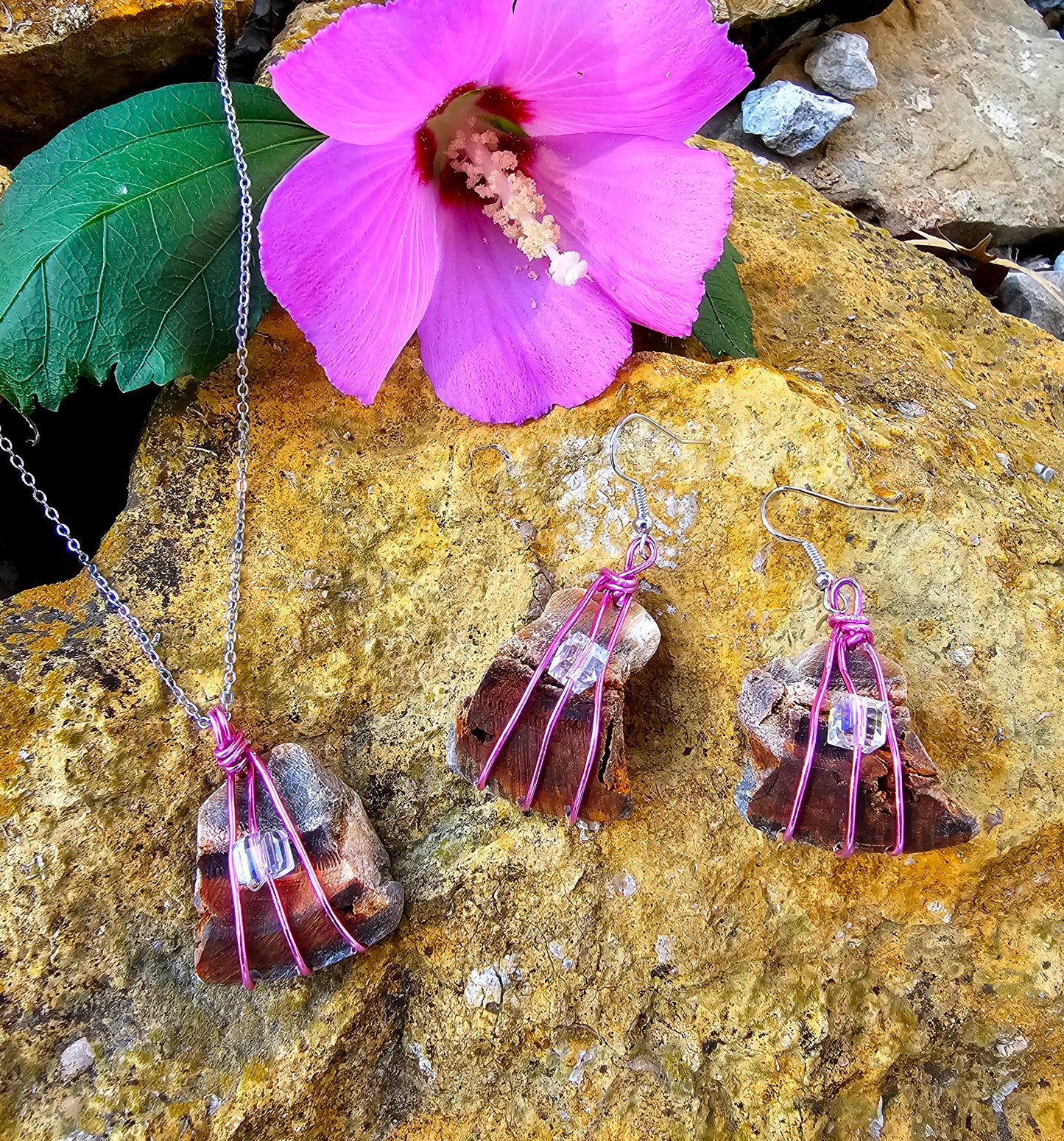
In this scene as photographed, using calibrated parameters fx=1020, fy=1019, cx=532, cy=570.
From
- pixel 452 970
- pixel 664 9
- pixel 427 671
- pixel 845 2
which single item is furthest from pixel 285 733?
pixel 845 2

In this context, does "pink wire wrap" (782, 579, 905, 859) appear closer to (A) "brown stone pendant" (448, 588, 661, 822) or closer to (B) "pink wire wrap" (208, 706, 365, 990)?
(A) "brown stone pendant" (448, 588, 661, 822)

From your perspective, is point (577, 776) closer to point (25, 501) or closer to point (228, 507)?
point (228, 507)

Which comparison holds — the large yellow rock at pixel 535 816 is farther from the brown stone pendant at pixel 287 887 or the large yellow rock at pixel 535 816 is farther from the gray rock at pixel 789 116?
the gray rock at pixel 789 116

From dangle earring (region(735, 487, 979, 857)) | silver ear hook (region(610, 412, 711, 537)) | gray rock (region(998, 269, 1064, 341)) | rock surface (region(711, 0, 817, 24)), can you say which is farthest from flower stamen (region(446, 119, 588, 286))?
gray rock (region(998, 269, 1064, 341))

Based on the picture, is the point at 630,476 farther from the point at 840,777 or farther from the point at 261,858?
the point at 261,858

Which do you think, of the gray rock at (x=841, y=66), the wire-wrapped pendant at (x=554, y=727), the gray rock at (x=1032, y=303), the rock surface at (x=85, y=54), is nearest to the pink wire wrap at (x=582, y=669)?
the wire-wrapped pendant at (x=554, y=727)
